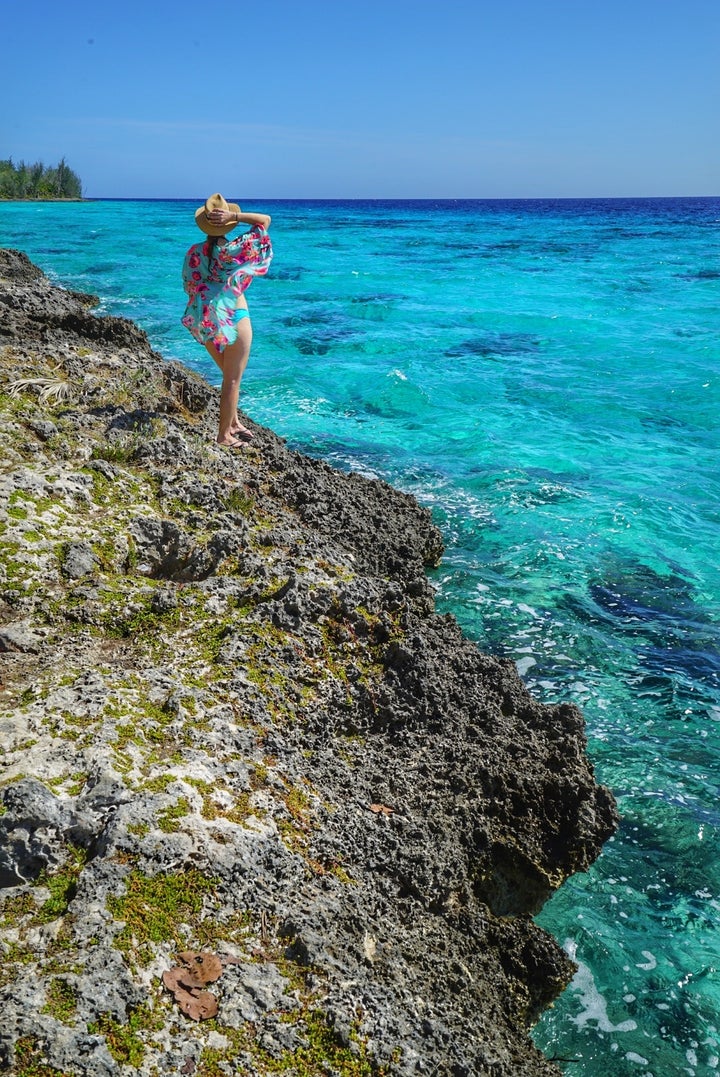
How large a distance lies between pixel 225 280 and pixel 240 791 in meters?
4.24

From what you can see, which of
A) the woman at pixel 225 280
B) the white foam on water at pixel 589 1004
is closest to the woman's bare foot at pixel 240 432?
the woman at pixel 225 280

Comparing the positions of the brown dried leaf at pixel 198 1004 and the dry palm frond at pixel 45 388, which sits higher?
the dry palm frond at pixel 45 388

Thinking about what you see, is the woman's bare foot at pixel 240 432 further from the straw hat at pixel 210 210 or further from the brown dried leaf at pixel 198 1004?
the brown dried leaf at pixel 198 1004

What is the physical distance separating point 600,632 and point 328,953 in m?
4.50

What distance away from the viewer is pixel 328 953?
272 cm

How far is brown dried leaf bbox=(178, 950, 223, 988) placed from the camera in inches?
97.6

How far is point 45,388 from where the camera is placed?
5824mm

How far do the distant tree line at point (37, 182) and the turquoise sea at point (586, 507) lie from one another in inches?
2723

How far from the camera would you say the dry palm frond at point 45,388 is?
18.6 feet

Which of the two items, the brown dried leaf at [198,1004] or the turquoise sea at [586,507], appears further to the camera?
the turquoise sea at [586,507]

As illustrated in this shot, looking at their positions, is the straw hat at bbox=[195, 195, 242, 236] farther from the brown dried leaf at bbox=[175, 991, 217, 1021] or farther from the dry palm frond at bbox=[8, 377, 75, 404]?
the brown dried leaf at bbox=[175, 991, 217, 1021]

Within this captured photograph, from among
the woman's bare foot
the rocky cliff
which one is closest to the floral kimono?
the woman's bare foot

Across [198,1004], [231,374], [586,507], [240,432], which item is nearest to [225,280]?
[231,374]

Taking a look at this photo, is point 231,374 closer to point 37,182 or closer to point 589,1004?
point 589,1004
